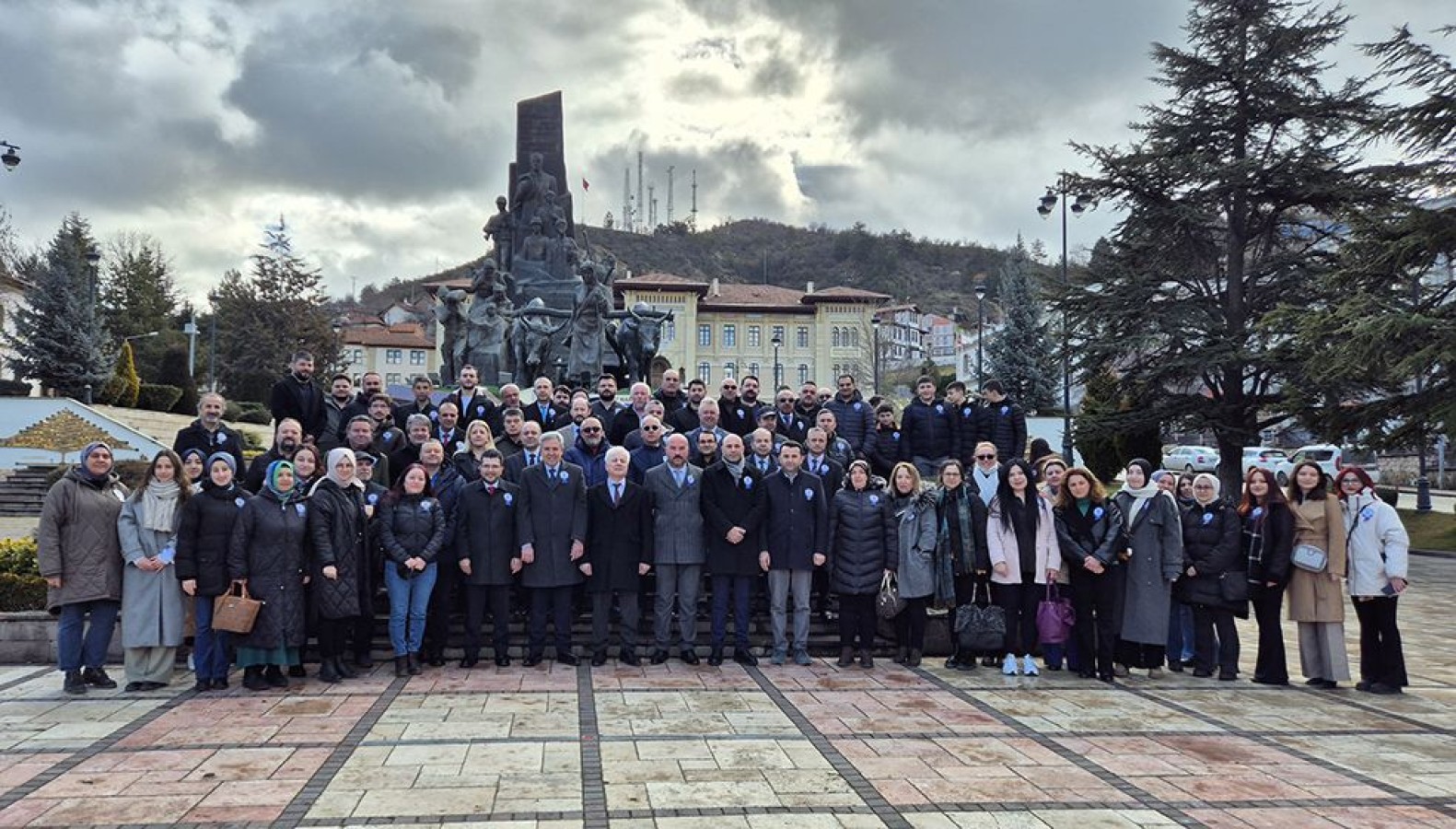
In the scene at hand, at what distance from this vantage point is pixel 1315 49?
2173 cm

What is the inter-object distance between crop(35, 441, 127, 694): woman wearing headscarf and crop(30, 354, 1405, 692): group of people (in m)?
A: 0.02

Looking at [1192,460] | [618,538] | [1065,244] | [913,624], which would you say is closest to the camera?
[618,538]

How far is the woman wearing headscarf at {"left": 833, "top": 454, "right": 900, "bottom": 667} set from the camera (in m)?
7.88

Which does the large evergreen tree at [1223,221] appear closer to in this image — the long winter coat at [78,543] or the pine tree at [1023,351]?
the pine tree at [1023,351]

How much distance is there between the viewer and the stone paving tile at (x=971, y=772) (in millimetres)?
4828

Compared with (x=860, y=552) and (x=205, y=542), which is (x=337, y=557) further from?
(x=860, y=552)

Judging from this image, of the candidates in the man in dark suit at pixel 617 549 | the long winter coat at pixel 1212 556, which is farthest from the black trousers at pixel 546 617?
the long winter coat at pixel 1212 556

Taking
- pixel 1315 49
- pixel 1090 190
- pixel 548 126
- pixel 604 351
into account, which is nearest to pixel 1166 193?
pixel 1090 190

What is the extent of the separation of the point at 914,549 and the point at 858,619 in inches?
31.6

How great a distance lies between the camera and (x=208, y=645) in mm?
7027

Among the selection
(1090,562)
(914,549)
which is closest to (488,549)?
(914,549)

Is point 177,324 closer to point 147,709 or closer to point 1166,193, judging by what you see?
point 1166,193

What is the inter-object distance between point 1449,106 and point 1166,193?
6.58 meters

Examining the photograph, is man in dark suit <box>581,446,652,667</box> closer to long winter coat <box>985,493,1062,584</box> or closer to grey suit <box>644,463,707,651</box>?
grey suit <box>644,463,707,651</box>
